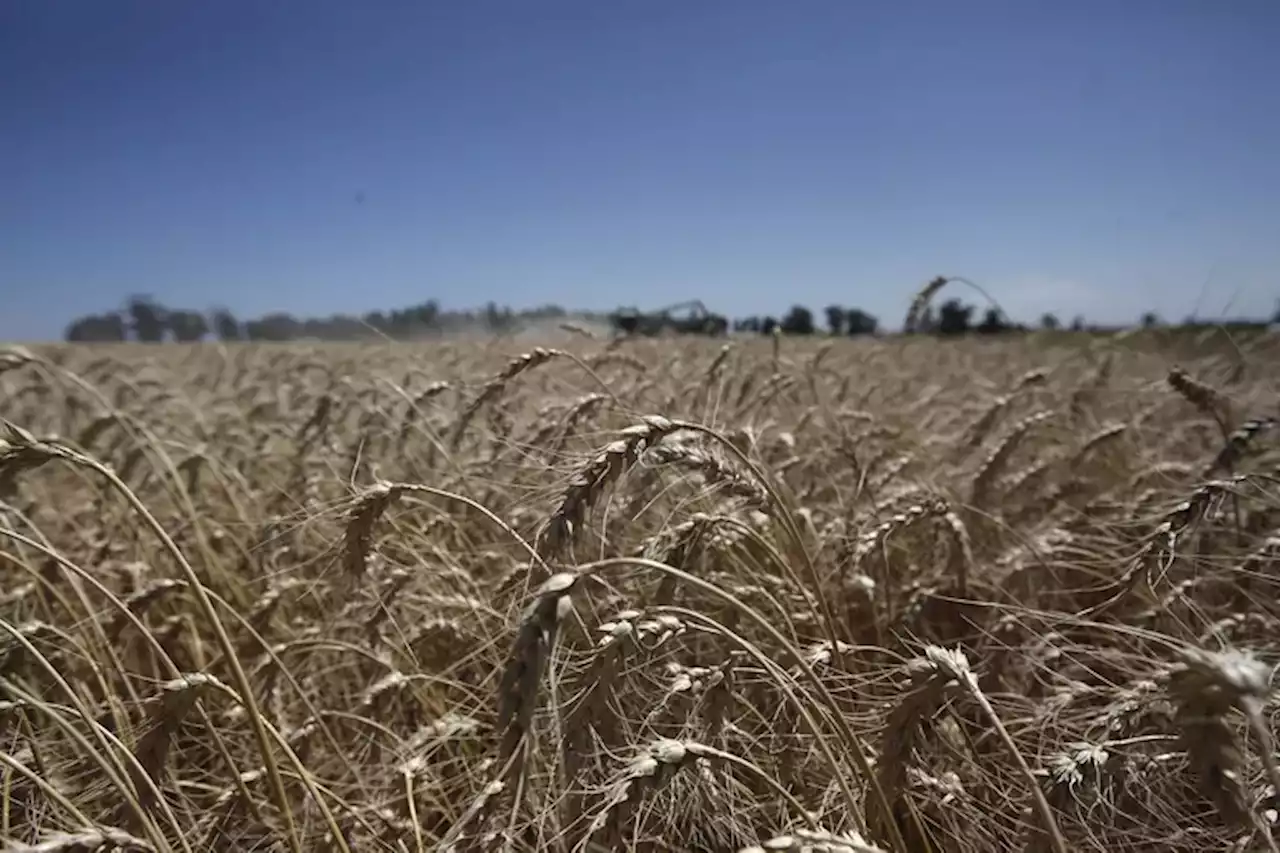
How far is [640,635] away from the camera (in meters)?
1.27

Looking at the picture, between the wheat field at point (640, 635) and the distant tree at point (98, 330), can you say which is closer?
the wheat field at point (640, 635)

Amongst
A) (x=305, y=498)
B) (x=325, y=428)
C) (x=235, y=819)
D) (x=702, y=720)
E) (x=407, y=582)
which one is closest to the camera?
(x=702, y=720)

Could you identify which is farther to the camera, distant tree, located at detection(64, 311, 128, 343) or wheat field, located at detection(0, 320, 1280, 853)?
distant tree, located at detection(64, 311, 128, 343)

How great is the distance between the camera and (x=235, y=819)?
1.61 meters

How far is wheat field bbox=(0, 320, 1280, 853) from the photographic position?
118 centimetres

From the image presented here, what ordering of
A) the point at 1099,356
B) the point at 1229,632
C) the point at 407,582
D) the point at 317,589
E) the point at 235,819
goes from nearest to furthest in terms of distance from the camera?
the point at 235,819
the point at 1229,632
the point at 407,582
the point at 317,589
the point at 1099,356

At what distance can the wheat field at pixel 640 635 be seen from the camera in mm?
1178

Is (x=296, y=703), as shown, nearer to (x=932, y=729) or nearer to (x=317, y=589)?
(x=317, y=589)

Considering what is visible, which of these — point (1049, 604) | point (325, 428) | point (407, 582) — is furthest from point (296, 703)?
point (1049, 604)

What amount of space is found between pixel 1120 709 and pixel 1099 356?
744cm

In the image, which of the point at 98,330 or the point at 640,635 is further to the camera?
the point at 98,330

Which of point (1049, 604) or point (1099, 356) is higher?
point (1099, 356)

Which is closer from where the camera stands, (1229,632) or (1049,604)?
(1229,632)

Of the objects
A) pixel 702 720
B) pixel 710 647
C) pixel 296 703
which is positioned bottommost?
pixel 296 703
